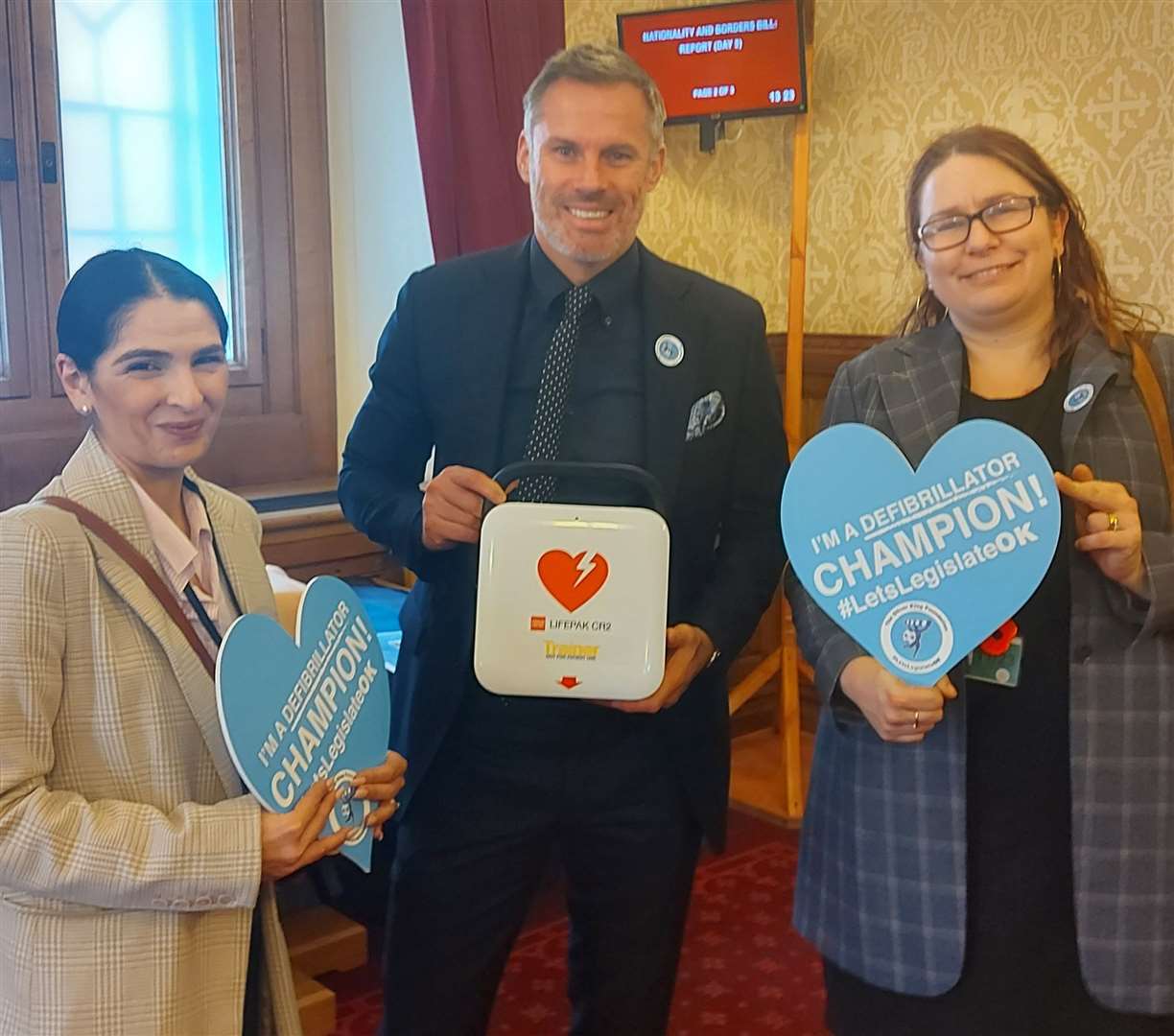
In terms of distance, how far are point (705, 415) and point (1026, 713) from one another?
511mm

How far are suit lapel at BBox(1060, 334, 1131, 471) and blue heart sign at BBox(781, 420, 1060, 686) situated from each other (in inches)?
3.1

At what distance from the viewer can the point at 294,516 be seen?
297cm

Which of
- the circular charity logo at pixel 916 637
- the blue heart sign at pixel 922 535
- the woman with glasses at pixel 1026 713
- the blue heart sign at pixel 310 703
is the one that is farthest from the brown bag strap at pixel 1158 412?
the blue heart sign at pixel 310 703

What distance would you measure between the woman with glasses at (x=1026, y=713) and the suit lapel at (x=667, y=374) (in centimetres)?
22

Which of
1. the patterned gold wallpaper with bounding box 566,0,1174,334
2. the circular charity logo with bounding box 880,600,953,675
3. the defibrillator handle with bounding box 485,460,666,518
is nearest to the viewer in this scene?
the circular charity logo with bounding box 880,600,953,675

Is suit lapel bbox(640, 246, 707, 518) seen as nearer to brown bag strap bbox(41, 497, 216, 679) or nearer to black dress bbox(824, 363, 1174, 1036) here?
black dress bbox(824, 363, 1174, 1036)

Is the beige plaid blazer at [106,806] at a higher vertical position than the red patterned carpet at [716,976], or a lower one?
higher

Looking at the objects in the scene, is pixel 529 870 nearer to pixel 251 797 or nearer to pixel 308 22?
pixel 251 797

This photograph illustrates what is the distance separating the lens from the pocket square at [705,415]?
1583 millimetres

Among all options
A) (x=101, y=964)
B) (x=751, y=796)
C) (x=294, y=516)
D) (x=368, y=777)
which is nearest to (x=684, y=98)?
(x=294, y=516)

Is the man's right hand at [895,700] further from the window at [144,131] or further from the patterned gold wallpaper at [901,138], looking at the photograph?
the window at [144,131]

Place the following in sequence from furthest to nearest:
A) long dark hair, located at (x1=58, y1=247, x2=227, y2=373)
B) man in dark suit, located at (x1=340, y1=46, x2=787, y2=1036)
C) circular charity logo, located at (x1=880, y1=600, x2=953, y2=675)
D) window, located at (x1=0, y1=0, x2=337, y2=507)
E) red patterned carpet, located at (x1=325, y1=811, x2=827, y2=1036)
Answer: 1. window, located at (x1=0, y1=0, x2=337, y2=507)
2. red patterned carpet, located at (x1=325, y1=811, x2=827, y2=1036)
3. man in dark suit, located at (x1=340, y1=46, x2=787, y2=1036)
4. circular charity logo, located at (x1=880, y1=600, x2=953, y2=675)
5. long dark hair, located at (x1=58, y1=247, x2=227, y2=373)

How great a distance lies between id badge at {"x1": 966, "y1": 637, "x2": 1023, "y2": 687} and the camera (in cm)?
139

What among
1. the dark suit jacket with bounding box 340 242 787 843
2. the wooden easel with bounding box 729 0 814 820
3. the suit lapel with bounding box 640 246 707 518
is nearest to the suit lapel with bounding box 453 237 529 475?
the dark suit jacket with bounding box 340 242 787 843
